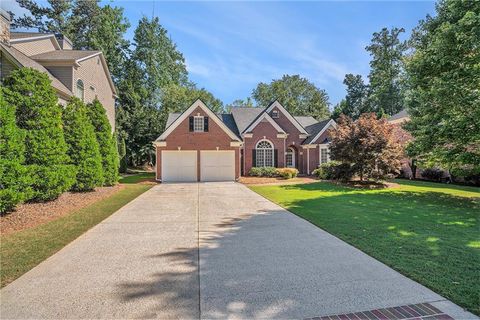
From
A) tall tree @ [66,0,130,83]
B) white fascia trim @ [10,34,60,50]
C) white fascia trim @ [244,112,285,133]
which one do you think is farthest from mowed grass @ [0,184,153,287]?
tall tree @ [66,0,130,83]

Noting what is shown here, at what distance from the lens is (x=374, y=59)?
148 feet

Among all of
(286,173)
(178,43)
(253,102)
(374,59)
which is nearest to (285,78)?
(253,102)

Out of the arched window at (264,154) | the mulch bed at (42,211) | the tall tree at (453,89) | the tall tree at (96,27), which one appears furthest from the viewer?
the tall tree at (96,27)

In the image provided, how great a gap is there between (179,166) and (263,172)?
693 cm

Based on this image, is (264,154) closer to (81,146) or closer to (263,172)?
(263,172)

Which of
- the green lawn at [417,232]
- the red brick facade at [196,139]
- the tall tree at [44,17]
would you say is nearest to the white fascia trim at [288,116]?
the red brick facade at [196,139]

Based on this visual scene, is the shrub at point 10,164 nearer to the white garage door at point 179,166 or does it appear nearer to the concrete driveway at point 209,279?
the concrete driveway at point 209,279

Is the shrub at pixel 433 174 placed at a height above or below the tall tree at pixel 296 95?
below

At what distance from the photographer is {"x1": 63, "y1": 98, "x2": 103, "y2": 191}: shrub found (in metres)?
12.4

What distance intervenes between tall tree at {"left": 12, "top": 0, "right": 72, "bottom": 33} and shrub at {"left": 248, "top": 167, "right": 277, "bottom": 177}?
28.6 metres

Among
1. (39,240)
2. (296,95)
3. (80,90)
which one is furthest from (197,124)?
(296,95)

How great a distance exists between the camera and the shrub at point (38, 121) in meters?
9.24

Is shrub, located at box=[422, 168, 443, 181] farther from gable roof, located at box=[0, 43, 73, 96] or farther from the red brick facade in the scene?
gable roof, located at box=[0, 43, 73, 96]

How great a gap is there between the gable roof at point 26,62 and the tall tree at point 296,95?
1513 inches
